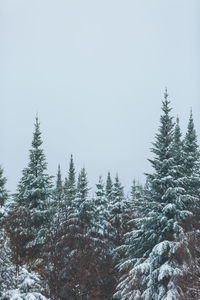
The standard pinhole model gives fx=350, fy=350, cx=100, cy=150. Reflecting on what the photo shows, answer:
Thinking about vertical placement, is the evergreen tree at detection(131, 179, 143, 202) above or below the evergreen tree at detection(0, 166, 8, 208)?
above

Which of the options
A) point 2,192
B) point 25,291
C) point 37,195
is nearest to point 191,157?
point 37,195

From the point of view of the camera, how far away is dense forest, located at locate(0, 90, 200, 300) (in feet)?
53.9

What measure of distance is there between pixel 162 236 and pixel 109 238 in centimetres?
1042

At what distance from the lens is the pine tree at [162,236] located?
1688 centimetres

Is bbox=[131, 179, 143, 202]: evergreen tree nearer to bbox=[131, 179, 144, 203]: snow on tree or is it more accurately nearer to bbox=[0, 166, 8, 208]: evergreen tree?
bbox=[131, 179, 144, 203]: snow on tree

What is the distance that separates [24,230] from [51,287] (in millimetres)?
5185

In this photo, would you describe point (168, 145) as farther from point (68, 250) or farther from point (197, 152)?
point (68, 250)

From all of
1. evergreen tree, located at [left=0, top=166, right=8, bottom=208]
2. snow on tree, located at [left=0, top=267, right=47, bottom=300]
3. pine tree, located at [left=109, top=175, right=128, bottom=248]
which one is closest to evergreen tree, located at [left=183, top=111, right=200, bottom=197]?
pine tree, located at [left=109, top=175, right=128, bottom=248]

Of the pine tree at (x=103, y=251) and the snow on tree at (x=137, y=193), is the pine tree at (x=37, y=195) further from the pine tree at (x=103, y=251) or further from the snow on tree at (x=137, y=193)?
the snow on tree at (x=137, y=193)

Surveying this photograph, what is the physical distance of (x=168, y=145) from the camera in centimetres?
2017

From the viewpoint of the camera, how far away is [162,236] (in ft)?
63.0

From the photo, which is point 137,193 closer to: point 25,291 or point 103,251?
point 103,251

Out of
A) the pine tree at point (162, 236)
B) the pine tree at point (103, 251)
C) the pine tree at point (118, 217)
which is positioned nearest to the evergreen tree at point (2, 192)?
the pine tree at point (103, 251)

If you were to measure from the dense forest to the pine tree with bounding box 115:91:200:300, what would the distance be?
5cm
